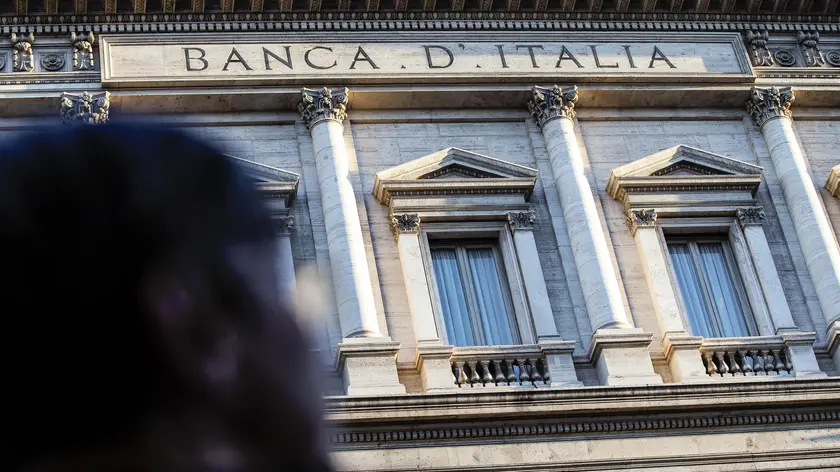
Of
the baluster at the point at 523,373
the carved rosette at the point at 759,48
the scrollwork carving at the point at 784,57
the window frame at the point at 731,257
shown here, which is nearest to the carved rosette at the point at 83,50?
the baluster at the point at 523,373

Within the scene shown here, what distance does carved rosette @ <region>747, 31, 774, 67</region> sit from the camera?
1775 cm

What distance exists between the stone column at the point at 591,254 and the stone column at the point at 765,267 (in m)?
1.61

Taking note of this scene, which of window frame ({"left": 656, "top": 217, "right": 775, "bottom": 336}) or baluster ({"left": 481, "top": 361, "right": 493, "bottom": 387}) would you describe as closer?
baluster ({"left": 481, "top": 361, "right": 493, "bottom": 387})

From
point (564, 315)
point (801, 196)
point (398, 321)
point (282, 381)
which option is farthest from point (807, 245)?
point (282, 381)

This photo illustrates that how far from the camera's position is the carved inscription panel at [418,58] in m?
16.3

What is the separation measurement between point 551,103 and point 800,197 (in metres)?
2.89

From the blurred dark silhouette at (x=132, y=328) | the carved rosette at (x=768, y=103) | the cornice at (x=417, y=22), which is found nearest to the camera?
the blurred dark silhouette at (x=132, y=328)

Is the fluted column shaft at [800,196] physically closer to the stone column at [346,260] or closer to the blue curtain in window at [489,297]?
the blue curtain in window at [489,297]

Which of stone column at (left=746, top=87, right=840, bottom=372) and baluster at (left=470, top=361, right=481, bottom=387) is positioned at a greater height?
stone column at (left=746, top=87, right=840, bottom=372)

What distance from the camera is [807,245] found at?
15.9 m

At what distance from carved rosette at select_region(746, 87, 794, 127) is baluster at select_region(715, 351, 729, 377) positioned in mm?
3445

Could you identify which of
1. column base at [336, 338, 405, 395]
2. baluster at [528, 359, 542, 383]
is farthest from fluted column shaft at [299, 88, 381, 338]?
baluster at [528, 359, 542, 383]

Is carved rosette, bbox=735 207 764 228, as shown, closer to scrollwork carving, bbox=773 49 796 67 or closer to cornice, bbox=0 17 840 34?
scrollwork carving, bbox=773 49 796 67

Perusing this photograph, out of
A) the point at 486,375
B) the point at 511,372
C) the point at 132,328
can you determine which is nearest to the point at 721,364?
the point at 511,372
